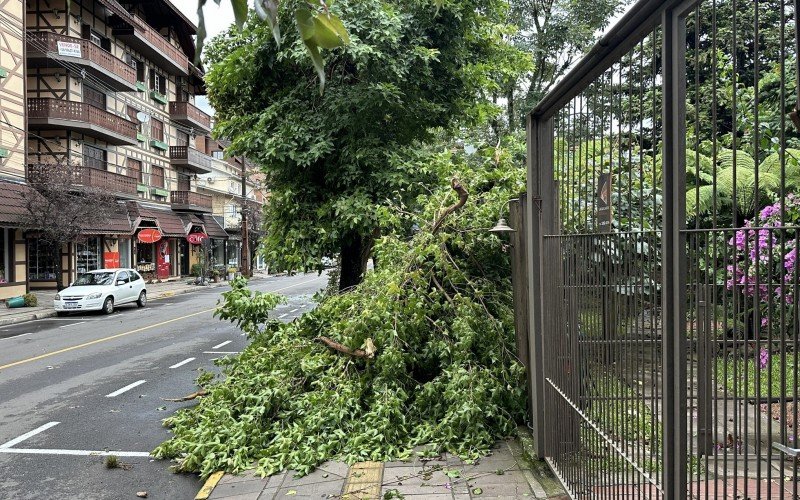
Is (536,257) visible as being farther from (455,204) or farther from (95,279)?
(95,279)

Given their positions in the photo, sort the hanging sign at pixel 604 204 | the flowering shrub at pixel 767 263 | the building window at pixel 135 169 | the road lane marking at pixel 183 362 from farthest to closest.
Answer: the building window at pixel 135 169
the road lane marking at pixel 183 362
the hanging sign at pixel 604 204
the flowering shrub at pixel 767 263

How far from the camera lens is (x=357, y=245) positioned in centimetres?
1127

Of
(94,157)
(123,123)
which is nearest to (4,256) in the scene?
(94,157)

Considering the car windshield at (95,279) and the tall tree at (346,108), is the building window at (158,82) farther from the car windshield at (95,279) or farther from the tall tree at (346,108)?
the tall tree at (346,108)

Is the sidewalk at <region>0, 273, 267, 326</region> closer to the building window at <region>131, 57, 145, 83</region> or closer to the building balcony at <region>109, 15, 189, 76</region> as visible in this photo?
the building window at <region>131, 57, 145, 83</region>

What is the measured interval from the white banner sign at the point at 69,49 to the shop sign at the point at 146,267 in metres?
13.0

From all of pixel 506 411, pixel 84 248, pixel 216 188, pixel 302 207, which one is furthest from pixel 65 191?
pixel 216 188

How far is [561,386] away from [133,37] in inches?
1332

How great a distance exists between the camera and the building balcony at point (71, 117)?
82.9 ft

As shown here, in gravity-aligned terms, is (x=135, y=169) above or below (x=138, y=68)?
below

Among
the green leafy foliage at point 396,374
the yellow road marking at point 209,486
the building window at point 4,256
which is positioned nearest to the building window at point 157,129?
the building window at point 4,256

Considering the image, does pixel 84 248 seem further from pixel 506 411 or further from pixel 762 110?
pixel 762 110

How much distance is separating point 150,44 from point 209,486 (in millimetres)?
Result: 33539

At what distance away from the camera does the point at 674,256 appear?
7.70 ft
